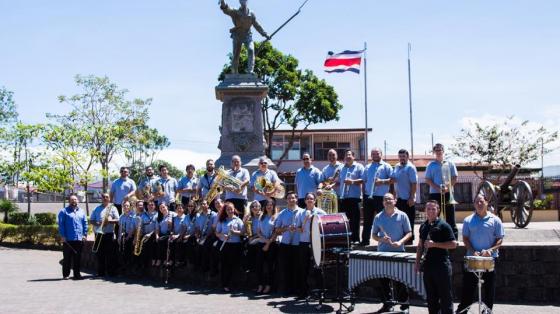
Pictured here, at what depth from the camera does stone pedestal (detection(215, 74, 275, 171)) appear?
18172mm

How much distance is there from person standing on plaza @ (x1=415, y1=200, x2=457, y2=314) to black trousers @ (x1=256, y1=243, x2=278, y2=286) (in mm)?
4183

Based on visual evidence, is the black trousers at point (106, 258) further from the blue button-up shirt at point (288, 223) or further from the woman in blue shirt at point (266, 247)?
the blue button-up shirt at point (288, 223)

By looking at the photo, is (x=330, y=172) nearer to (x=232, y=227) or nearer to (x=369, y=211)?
(x=369, y=211)

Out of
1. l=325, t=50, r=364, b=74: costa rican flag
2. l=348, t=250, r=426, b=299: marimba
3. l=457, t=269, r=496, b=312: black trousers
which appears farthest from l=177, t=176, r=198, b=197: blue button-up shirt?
l=325, t=50, r=364, b=74: costa rican flag

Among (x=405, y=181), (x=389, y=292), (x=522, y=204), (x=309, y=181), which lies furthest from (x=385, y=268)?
(x=522, y=204)

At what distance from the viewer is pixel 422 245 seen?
8828 mm

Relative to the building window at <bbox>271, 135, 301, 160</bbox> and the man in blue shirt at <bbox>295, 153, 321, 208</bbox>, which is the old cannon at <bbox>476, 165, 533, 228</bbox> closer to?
the man in blue shirt at <bbox>295, 153, 321, 208</bbox>

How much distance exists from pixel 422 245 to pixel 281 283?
4.57m

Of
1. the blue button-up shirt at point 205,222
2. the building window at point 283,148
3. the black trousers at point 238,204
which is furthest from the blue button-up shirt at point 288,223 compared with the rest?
the building window at point 283,148

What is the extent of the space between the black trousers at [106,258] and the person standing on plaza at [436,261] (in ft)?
30.5

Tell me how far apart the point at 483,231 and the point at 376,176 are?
2830 millimetres

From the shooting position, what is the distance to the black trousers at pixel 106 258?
1602 cm

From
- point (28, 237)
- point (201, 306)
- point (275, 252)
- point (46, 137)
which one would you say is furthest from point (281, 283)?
point (46, 137)

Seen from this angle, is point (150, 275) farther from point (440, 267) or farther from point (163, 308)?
point (440, 267)
